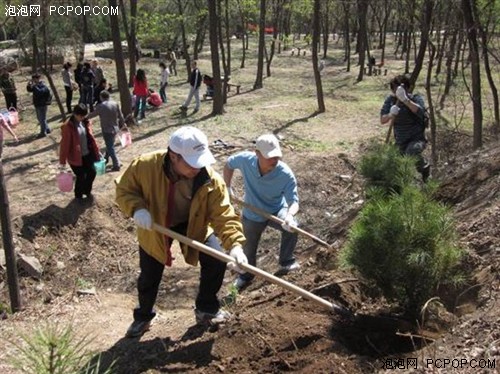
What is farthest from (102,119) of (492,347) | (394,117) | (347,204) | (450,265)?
(492,347)

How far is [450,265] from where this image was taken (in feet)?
12.7

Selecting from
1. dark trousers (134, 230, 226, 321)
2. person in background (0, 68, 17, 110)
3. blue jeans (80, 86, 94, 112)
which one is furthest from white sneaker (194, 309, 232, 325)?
blue jeans (80, 86, 94, 112)

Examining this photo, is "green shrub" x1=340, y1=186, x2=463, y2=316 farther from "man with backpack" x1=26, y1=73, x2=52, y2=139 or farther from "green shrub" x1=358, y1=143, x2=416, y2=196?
"man with backpack" x1=26, y1=73, x2=52, y2=139

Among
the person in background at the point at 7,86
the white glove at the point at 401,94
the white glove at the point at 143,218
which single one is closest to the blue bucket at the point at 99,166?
the white glove at the point at 401,94

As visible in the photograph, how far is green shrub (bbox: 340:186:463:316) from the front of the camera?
12.5 ft

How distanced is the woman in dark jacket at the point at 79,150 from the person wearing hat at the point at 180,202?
456 centimetres

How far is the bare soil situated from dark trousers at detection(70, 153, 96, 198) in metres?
0.25

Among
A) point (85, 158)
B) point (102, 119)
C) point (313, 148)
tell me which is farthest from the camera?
point (313, 148)

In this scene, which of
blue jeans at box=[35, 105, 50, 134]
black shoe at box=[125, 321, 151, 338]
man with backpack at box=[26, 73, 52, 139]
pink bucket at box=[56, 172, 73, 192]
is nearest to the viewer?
black shoe at box=[125, 321, 151, 338]

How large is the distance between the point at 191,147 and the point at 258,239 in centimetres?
235

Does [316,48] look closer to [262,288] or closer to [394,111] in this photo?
[394,111]

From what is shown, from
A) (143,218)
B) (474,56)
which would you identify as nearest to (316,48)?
(474,56)

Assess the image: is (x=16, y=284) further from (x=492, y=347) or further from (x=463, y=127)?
(x=463, y=127)

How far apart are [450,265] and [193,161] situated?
187 centimetres
